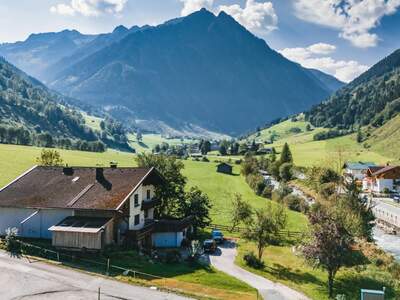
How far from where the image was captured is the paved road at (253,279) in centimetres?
4353

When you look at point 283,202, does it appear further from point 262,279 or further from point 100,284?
point 100,284

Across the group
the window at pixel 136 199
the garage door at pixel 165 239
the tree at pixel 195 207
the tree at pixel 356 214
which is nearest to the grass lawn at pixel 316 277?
the tree at pixel 356 214

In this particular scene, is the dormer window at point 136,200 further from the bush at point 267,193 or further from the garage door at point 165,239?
the bush at point 267,193

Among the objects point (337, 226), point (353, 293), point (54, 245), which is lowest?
point (353, 293)

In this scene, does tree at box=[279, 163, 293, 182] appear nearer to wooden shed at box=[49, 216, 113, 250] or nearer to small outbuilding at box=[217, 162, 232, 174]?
small outbuilding at box=[217, 162, 232, 174]

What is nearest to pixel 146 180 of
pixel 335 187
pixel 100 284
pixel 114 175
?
pixel 114 175

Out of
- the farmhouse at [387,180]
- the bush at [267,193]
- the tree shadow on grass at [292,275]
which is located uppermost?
the farmhouse at [387,180]

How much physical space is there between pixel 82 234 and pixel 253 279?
62.2ft

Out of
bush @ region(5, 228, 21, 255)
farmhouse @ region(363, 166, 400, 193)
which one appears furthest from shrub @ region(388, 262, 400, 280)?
farmhouse @ region(363, 166, 400, 193)

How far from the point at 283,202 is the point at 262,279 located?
62.4 metres

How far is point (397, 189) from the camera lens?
5797 inches

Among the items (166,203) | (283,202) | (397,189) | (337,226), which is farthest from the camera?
(397,189)

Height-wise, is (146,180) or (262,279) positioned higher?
(146,180)

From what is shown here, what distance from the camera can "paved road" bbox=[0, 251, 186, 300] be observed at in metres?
36.8
